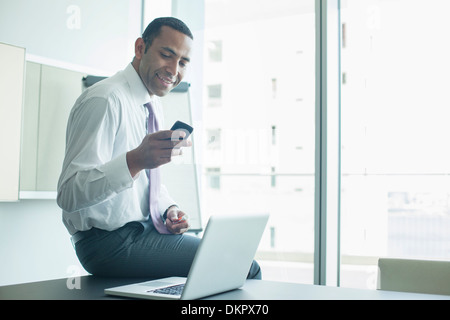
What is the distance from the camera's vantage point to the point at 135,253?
1.54 m

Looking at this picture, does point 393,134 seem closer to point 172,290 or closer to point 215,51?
point 215,51

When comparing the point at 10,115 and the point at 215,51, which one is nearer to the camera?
the point at 10,115

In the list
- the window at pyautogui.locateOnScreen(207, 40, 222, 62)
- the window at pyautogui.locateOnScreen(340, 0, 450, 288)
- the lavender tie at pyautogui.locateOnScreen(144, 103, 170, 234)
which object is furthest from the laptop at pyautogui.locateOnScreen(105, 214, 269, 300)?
the window at pyautogui.locateOnScreen(207, 40, 222, 62)

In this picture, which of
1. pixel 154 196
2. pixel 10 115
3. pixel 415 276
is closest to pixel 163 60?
pixel 154 196

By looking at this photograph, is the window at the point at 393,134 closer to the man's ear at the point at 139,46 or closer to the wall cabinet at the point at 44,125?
the man's ear at the point at 139,46

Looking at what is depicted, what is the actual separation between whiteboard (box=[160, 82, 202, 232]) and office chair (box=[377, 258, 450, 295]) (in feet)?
5.60

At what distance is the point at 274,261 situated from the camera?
10.6ft

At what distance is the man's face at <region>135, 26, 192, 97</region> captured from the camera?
189 cm

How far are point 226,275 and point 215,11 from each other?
247cm

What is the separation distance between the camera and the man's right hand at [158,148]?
4.11ft

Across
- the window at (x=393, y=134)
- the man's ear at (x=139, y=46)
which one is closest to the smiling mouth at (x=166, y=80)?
the man's ear at (x=139, y=46)

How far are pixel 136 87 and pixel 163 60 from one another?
17cm
